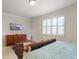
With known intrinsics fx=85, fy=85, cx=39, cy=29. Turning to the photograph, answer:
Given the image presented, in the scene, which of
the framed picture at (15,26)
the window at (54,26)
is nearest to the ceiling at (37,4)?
the window at (54,26)

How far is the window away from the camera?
5.21 meters

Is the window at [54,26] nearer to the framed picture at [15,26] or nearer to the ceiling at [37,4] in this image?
the ceiling at [37,4]

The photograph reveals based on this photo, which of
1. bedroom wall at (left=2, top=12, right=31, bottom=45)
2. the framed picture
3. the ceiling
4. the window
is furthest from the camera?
the framed picture

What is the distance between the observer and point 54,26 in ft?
18.7

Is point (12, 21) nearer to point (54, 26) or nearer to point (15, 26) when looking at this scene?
point (15, 26)

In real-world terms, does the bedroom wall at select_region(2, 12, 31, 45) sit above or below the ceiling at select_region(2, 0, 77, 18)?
below

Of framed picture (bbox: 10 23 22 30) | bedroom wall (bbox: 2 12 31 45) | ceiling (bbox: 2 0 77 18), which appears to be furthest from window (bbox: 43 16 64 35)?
framed picture (bbox: 10 23 22 30)

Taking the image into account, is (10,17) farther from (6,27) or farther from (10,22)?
(6,27)

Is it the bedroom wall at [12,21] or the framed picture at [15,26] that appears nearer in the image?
the bedroom wall at [12,21]

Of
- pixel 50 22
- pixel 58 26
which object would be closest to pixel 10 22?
pixel 50 22

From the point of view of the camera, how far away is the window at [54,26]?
521 centimetres

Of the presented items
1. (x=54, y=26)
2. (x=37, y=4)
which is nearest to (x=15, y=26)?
(x=37, y=4)

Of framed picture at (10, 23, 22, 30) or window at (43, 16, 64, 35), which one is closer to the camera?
window at (43, 16, 64, 35)

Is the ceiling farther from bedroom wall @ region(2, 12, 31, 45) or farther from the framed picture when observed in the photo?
the framed picture
